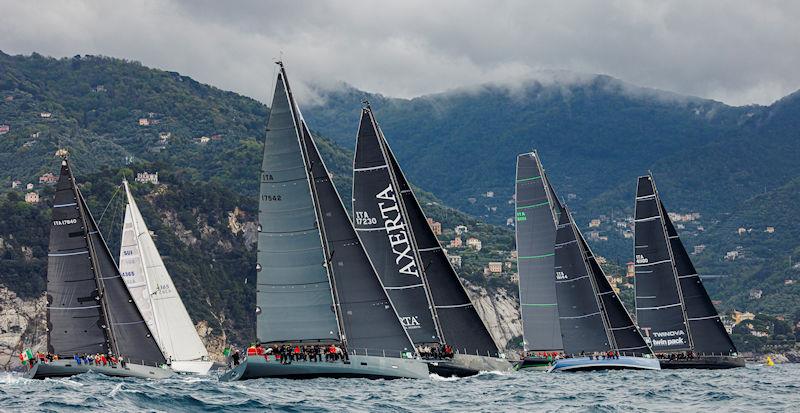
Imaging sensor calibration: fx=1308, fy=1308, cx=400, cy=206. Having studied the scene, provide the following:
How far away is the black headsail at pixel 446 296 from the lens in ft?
191

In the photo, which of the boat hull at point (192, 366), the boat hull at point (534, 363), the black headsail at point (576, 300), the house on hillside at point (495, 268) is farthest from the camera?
the house on hillside at point (495, 268)

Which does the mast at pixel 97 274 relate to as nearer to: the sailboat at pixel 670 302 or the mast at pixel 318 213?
the mast at pixel 318 213

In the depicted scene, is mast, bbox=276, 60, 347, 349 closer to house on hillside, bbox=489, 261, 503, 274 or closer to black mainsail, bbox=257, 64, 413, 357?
black mainsail, bbox=257, 64, 413, 357

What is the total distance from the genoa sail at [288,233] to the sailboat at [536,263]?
80.6 ft

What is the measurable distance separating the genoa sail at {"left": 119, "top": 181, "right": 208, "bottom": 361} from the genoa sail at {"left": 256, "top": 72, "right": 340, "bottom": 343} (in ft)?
85.1

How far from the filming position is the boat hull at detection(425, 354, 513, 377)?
2149 inches

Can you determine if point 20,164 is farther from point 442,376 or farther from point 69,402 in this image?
point 69,402

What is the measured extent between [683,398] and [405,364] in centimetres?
1107

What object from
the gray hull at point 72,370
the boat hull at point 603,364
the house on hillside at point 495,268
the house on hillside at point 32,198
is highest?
the house on hillside at point 32,198

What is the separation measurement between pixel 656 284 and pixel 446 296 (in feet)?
62.0

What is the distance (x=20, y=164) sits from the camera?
635ft

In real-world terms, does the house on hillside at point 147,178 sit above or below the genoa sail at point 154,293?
above

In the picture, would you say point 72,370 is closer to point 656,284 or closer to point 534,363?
point 534,363

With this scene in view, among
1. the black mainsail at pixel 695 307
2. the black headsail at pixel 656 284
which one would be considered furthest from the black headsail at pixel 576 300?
the black mainsail at pixel 695 307
